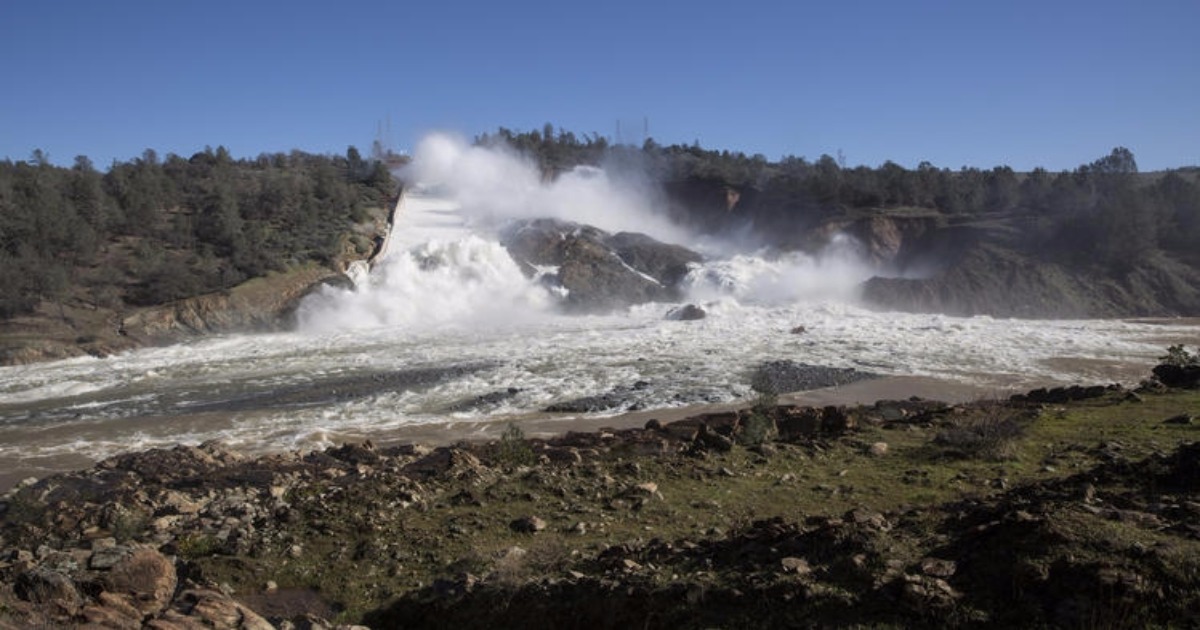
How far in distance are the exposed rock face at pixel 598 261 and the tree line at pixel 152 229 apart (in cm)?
1184

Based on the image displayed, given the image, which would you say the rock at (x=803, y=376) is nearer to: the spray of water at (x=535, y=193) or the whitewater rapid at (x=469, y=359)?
the whitewater rapid at (x=469, y=359)

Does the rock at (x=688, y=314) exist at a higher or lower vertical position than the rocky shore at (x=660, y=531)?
lower

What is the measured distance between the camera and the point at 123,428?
1769cm

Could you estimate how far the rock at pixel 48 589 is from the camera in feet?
19.2

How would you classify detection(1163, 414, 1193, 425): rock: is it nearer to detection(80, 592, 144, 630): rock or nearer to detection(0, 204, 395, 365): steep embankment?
detection(80, 592, 144, 630): rock

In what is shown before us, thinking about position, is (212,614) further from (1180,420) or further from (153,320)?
(153,320)

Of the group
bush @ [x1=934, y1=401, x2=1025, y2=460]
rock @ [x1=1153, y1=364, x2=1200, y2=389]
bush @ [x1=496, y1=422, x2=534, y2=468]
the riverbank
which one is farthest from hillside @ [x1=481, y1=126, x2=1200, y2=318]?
bush @ [x1=496, y1=422, x2=534, y2=468]

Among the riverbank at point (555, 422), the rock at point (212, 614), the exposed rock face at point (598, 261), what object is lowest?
the riverbank at point (555, 422)

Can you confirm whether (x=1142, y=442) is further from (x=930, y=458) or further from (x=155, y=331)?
(x=155, y=331)

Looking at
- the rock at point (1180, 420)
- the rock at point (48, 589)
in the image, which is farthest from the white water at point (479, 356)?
the rock at point (48, 589)

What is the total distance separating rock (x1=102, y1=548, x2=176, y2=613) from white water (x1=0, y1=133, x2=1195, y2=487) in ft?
28.8

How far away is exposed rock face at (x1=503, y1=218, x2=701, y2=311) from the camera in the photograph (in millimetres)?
41438

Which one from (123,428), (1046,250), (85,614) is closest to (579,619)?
(85,614)

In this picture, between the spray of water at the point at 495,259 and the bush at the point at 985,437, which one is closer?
the bush at the point at 985,437
